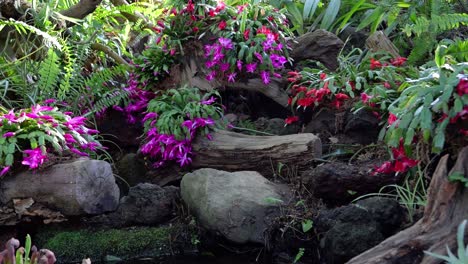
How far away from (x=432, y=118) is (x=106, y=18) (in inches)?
175

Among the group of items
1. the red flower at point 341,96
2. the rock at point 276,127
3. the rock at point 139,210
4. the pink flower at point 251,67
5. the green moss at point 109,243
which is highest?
the pink flower at point 251,67

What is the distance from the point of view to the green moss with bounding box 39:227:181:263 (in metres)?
4.93

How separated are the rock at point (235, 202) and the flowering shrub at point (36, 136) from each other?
0.96 m

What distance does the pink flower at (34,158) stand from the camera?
15.2 ft

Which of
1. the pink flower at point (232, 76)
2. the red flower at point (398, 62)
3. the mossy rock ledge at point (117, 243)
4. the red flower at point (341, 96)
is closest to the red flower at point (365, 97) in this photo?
the red flower at point (341, 96)

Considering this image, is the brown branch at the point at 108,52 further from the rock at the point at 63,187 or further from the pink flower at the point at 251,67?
the rock at the point at 63,187

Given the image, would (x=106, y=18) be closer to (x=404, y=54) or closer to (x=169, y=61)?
(x=169, y=61)

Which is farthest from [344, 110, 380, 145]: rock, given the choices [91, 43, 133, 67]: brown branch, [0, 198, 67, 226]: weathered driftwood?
[91, 43, 133, 67]: brown branch

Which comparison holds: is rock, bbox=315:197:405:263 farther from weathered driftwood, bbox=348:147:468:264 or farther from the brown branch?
the brown branch

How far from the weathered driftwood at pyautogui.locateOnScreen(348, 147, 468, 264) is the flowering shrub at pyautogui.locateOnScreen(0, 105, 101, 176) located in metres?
2.46

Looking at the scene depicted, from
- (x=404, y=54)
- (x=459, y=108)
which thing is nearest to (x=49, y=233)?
(x=459, y=108)

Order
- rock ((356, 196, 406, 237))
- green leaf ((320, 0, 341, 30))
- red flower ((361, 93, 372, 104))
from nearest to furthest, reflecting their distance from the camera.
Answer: rock ((356, 196, 406, 237)), red flower ((361, 93, 372, 104)), green leaf ((320, 0, 341, 30))

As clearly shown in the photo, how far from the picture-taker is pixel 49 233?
507cm

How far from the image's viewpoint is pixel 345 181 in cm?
464
